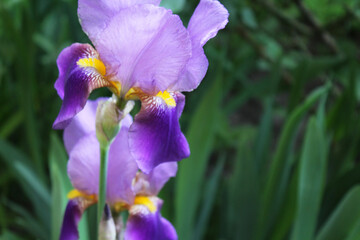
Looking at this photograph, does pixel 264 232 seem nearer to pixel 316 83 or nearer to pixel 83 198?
pixel 83 198

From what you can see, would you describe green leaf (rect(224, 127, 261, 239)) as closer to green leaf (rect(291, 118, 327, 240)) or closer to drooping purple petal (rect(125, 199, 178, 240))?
green leaf (rect(291, 118, 327, 240))

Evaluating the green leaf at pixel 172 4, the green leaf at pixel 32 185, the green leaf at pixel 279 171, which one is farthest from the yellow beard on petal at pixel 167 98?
the green leaf at pixel 32 185

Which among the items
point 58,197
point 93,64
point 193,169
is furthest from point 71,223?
point 193,169

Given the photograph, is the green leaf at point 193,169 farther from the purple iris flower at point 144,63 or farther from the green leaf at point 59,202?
the purple iris flower at point 144,63

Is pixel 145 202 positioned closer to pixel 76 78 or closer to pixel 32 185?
pixel 76 78

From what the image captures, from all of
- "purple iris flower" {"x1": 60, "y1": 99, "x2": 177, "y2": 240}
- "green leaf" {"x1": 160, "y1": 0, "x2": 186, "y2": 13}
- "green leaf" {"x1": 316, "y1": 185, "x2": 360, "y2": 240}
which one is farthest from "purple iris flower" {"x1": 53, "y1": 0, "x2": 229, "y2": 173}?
"green leaf" {"x1": 316, "y1": 185, "x2": 360, "y2": 240}
